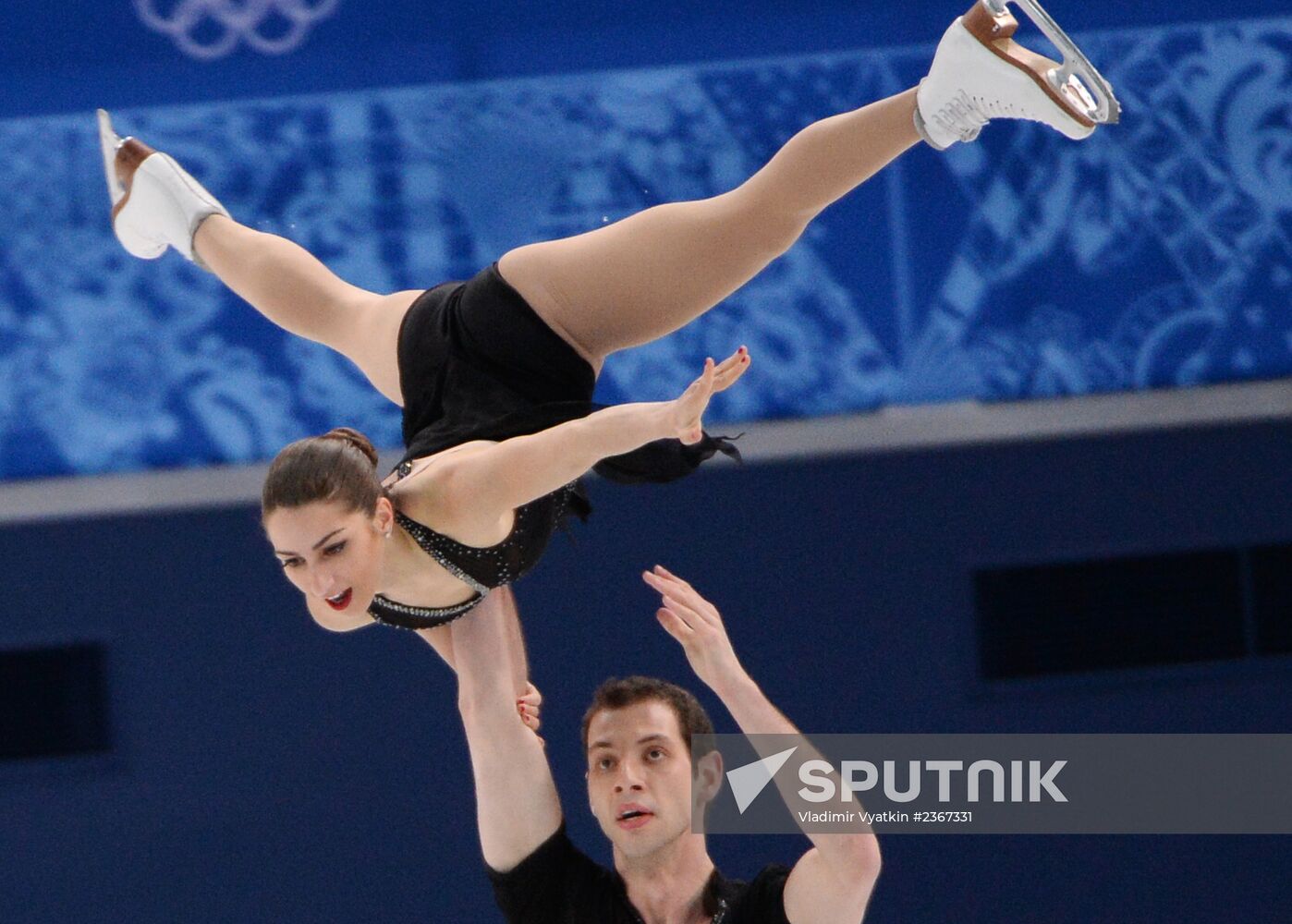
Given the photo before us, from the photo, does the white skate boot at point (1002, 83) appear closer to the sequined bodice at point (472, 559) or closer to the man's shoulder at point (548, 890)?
the sequined bodice at point (472, 559)

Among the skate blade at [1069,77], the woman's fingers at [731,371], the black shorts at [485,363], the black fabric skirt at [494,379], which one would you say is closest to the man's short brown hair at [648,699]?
the black fabric skirt at [494,379]

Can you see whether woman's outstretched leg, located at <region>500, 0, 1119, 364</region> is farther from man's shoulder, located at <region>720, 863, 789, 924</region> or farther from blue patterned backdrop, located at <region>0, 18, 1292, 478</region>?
blue patterned backdrop, located at <region>0, 18, 1292, 478</region>

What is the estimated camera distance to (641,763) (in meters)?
2.95

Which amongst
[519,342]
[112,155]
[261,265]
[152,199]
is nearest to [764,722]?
[519,342]

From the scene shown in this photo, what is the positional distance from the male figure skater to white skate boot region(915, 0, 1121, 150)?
0.89 metres

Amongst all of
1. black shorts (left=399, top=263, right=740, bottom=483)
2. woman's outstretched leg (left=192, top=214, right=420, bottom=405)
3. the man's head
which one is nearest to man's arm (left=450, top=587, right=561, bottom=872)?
the man's head

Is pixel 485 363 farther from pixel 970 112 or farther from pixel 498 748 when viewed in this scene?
pixel 970 112

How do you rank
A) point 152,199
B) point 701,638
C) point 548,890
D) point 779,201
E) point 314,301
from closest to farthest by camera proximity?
point 701,638 < point 779,201 < point 548,890 < point 314,301 < point 152,199

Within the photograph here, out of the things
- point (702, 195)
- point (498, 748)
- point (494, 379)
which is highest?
point (702, 195)

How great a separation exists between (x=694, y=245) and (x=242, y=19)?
1825 millimetres

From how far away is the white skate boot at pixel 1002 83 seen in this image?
275cm

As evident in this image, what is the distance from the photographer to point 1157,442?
4.38m

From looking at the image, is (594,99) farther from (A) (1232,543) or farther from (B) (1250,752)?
(B) (1250,752)

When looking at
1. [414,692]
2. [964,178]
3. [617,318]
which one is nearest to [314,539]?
[617,318]
